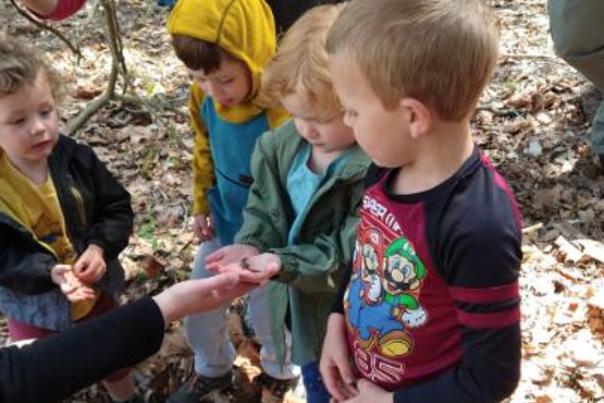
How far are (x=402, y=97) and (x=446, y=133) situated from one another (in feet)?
0.46

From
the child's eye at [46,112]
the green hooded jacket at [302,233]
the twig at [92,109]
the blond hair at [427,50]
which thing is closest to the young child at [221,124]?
the green hooded jacket at [302,233]

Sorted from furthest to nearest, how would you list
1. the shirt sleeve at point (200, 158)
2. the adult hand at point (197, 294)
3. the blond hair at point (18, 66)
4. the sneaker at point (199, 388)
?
the sneaker at point (199, 388)
the shirt sleeve at point (200, 158)
the blond hair at point (18, 66)
the adult hand at point (197, 294)

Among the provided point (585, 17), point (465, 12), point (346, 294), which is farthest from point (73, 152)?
point (585, 17)

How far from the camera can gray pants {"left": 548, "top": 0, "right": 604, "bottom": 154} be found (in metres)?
3.77

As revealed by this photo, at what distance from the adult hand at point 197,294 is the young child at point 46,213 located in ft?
1.38

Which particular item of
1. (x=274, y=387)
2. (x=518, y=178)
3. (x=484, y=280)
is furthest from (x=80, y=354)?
(x=518, y=178)

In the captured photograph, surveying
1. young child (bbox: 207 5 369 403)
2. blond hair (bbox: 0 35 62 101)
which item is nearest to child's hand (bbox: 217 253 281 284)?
young child (bbox: 207 5 369 403)

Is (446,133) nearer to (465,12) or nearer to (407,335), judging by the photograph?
(465,12)

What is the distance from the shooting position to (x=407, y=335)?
5.71 feet

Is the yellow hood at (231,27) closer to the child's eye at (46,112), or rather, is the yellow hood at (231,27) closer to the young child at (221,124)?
the young child at (221,124)

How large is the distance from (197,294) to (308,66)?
0.74 meters

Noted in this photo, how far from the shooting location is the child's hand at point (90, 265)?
8.05 ft

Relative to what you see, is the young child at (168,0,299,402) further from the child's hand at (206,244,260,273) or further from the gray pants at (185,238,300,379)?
the child's hand at (206,244,260,273)

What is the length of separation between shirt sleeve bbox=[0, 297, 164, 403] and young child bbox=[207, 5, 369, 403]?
0.34m
